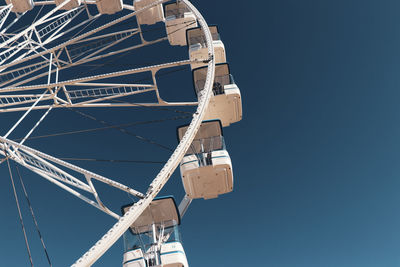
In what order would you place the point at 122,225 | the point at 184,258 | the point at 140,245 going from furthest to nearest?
1. the point at 140,245
2. the point at 184,258
3. the point at 122,225

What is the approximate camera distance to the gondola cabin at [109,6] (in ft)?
42.0

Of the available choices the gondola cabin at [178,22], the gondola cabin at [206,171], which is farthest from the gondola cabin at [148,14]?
the gondola cabin at [206,171]

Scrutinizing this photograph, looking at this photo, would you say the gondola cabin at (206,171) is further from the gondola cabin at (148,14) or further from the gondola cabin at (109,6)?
the gondola cabin at (109,6)

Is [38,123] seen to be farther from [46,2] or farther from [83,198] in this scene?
[46,2]

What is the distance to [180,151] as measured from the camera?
5.72 meters

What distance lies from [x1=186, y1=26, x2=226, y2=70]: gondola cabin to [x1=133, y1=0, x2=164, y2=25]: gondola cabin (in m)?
2.19

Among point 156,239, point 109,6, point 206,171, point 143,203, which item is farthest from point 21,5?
point 143,203

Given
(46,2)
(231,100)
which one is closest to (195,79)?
(231,100)

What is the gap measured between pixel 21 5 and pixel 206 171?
9.90 meters

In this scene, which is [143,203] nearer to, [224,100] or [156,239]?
[156,239]

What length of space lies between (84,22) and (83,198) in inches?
345

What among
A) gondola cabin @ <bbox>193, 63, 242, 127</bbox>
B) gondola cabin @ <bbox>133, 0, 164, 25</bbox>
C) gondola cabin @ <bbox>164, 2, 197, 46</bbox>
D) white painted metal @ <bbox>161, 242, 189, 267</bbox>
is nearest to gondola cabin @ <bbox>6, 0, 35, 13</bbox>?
gondola cabin @ <bbox>133, 0, 164, 25</bbox>

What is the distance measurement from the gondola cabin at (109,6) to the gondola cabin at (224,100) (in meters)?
5.22

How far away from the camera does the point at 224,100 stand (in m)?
9.52
